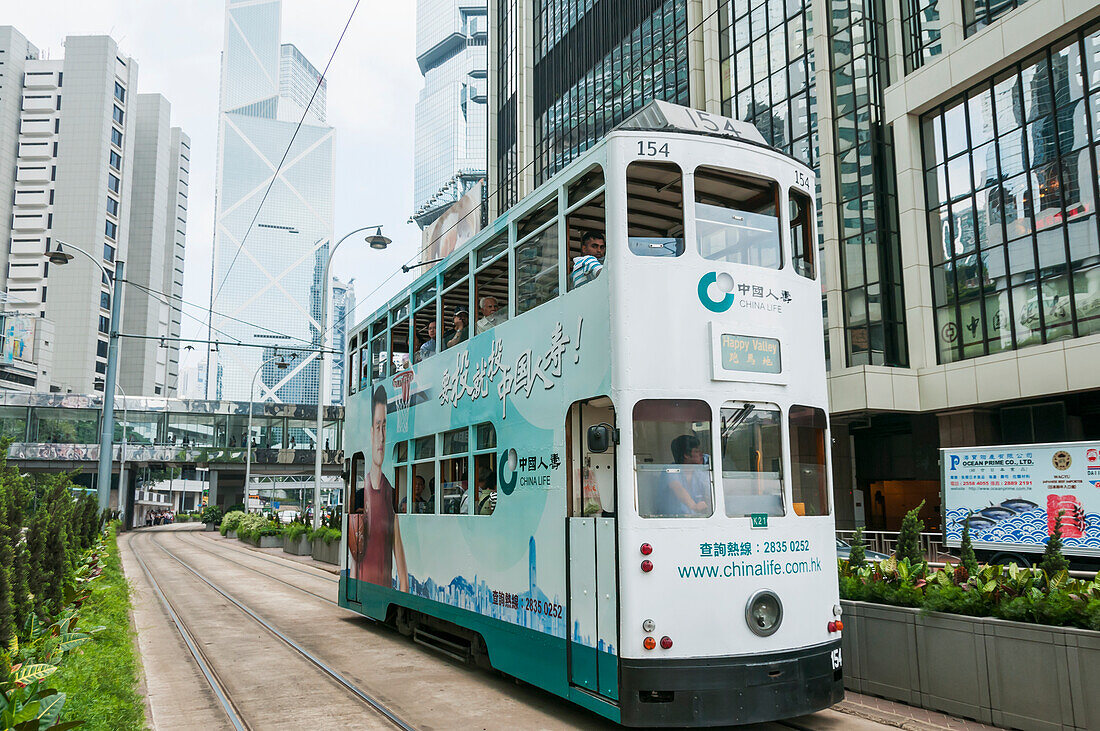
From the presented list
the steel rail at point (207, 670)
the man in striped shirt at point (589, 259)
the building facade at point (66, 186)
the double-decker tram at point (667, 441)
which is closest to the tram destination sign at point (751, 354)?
the double-decker tram at point (667, 441)

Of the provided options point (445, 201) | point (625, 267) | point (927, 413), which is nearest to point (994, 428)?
point (927, 413)

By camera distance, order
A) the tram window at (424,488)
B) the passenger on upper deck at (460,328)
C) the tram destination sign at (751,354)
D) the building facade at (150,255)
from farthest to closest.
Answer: the building facade at (150,255) < the tram window at (424,488) < the passenger on upper deck at (460,328) < the tram destination sign at (751,354)

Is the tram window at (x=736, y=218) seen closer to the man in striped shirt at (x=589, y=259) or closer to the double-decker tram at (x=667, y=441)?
the double-decker tram at (x=667, y=441)

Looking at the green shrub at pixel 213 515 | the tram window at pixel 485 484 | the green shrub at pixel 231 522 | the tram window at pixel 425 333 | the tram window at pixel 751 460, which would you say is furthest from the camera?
the green shrub at pixel 213 515

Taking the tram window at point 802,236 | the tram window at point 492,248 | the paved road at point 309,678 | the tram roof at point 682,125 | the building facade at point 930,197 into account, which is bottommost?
the paved road at point 309,678

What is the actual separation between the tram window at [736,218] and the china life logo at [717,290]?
0.18 metres

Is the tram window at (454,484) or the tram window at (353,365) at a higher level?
the tram window at (353,365)

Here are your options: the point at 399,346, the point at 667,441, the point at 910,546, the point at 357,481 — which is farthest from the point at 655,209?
the point at 357,481

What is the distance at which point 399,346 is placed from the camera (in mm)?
11805

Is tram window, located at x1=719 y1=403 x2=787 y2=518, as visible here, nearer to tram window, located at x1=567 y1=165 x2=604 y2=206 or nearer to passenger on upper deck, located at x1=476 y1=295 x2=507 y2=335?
tram window, located at x1=567 y1=165 x2=604 y2=206

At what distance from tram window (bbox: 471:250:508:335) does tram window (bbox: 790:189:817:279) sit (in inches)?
113

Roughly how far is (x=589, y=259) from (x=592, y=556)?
2.45 m

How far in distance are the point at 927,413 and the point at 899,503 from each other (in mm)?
4017

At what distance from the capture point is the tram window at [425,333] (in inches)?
416
